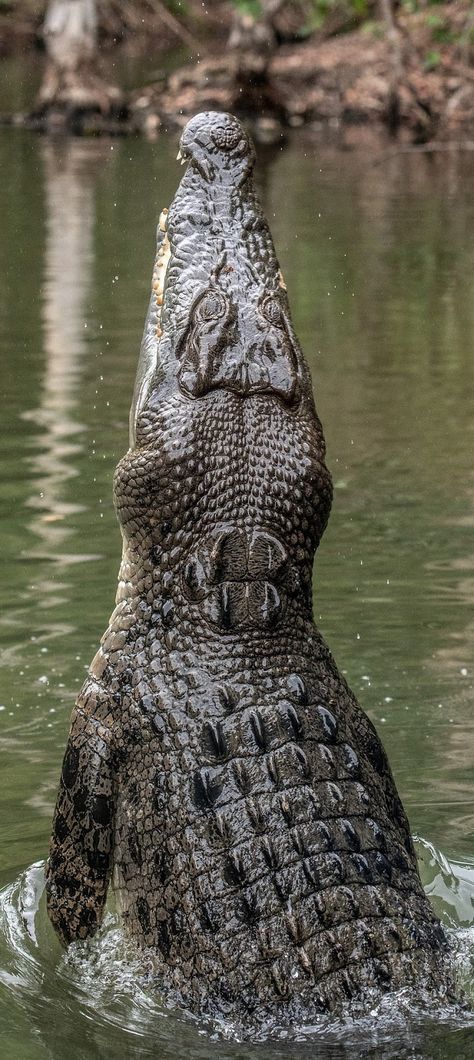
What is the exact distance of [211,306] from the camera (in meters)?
4.02

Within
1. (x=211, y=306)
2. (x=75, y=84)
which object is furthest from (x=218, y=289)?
(x=75, y=84)

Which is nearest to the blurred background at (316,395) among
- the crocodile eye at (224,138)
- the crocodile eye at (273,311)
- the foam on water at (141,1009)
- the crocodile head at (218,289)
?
the foam on water at (141,1009)

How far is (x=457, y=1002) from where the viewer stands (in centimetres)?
333

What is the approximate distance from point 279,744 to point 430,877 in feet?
3.68

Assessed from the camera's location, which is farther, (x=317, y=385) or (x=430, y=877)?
(x=317, y=385)

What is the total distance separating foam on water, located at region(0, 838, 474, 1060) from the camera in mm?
3234

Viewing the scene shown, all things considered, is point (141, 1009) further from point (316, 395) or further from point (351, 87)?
point (351, 87)

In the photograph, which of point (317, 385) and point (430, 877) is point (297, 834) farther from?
point (317, 385)

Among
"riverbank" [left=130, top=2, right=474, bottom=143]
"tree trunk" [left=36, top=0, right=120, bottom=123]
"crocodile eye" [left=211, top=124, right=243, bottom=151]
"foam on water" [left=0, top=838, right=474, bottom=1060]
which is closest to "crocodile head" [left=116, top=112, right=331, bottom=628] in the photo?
"crocodile eye" [left=211, top=124, right=243, bottom=151]

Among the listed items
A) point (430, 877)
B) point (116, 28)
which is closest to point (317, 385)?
point (430, 877)

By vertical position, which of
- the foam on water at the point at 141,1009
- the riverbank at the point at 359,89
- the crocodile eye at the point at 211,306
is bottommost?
the foam on water at the point at 141,1009

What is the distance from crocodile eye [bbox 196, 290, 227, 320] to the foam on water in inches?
58.3

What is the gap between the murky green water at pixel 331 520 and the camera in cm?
371

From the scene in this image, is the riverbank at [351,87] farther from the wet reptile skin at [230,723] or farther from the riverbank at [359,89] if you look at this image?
the wet reptile skin at [230,723]
